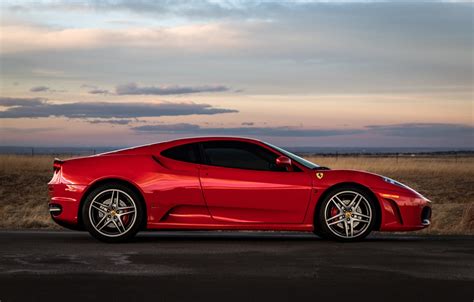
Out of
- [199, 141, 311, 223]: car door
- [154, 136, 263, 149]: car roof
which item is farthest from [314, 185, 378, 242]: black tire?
[154, 136, 263, 149]: car roof

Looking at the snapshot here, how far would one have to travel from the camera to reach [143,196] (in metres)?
10.1

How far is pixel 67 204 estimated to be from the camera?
10289mm

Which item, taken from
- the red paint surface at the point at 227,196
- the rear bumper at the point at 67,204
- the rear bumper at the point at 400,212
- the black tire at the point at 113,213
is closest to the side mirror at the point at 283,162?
the red paint surface at the point at 227,196

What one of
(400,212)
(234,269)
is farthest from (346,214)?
(234,269)

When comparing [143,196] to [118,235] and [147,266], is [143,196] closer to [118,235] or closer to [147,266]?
[118,235]

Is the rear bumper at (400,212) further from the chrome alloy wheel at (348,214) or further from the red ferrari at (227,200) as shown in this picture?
the chrome alloy wheel at (348,214)

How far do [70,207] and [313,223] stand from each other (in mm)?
3088

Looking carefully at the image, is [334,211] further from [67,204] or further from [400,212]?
[67,204]

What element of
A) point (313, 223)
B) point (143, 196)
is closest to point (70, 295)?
point (143, 196)

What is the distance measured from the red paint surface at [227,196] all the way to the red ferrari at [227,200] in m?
0.01

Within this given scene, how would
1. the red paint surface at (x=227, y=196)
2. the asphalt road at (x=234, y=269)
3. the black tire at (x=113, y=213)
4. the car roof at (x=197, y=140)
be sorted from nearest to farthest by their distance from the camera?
the asphalt road at (x=234, y=269), the black tire at (x=113, y=213), the red paint surface at (x=227, y=196), the car roof at (x=197, y=140)

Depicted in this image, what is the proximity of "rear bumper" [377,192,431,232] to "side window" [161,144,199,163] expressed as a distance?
2402 mm

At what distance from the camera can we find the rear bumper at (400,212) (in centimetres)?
1022

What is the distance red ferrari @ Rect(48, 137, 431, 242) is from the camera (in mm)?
10109
